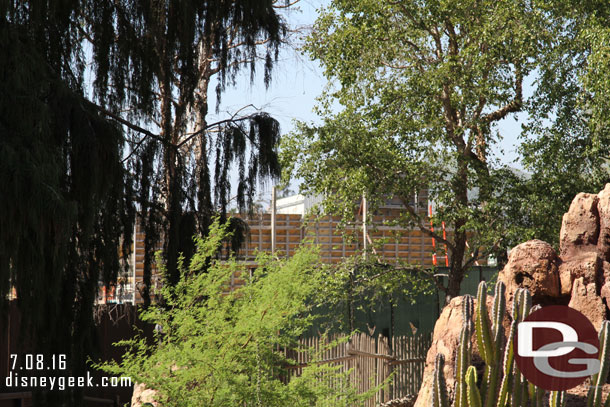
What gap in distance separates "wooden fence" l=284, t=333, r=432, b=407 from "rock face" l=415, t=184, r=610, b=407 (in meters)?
1.91

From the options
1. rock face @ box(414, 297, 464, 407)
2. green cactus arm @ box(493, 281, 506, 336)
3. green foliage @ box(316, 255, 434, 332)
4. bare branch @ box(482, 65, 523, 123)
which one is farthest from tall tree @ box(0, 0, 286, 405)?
bare branch @ box(482, 65, 523, 123)

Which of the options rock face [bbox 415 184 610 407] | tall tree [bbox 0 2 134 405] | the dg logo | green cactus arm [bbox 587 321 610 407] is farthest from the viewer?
rock face [bbox 415 184 610 407]

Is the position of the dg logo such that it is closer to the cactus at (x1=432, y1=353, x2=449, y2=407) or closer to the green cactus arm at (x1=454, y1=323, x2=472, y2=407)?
the green cactus arm at (x1=454, y1=323, x2=472, y2=407)

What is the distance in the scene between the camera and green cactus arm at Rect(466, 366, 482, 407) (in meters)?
5.32

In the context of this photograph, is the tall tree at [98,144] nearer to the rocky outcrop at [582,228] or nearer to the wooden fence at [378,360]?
the wooden fence at [378,360]

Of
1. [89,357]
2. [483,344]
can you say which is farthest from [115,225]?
[483,344]

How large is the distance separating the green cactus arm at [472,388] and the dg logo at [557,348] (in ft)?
1.43

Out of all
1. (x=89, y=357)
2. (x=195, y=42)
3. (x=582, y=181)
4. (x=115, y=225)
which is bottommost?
(x=89, y=357)

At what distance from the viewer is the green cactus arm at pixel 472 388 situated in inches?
209

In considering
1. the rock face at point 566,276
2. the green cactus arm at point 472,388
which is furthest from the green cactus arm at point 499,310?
the rock face at point 566,276

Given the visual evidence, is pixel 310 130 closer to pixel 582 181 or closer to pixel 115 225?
pixel 582 181

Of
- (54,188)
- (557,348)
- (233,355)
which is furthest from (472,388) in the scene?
(54,188)

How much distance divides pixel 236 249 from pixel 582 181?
20.6ft

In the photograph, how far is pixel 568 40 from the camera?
11562 millimetres
